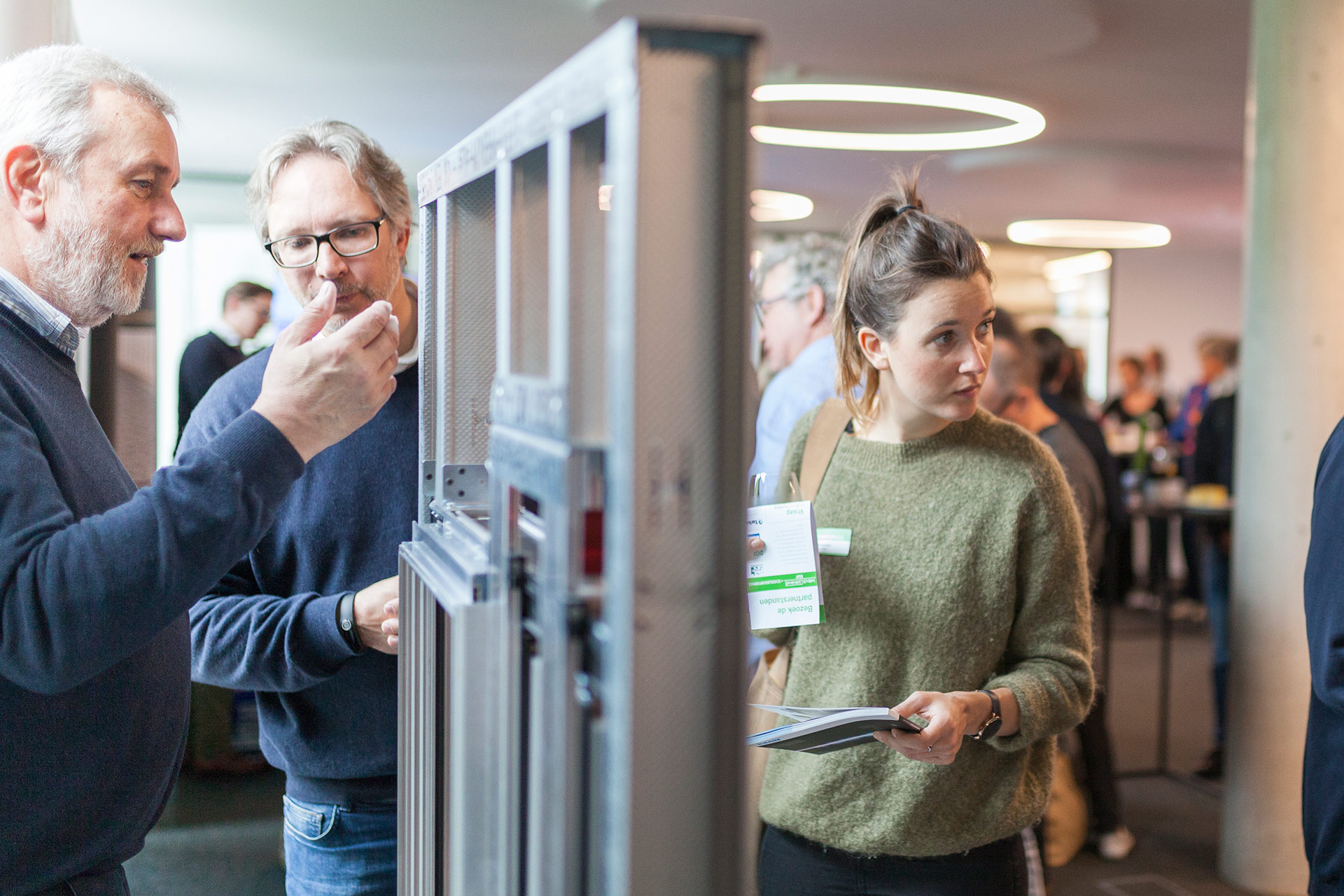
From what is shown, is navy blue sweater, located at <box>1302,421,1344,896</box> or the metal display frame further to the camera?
navy blue sweater, located at <box>1302,421,1344,896</box>

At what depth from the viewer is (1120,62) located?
17.8ft

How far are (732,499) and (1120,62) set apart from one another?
18.4 feet

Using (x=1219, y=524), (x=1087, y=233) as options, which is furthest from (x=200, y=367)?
(x=1087, y=233)

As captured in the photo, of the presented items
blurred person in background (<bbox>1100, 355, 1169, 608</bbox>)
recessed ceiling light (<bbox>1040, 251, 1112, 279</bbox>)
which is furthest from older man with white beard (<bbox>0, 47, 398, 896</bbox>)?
recessed ceiling light (<bbox>1040, 251, 1112, 279</bbox>)

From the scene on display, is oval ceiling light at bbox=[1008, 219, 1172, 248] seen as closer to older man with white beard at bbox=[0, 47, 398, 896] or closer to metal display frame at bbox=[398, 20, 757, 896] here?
older man with white beard at bbox=[0, 47, 398, 896]

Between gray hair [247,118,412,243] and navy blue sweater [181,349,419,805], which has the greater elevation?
gray hair [247,118,412,243]

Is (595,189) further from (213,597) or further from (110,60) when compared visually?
(213,597)

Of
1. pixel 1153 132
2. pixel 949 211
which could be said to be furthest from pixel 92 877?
pixel 1153 132

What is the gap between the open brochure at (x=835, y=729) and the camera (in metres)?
1.18

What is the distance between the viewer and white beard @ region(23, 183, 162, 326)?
1.13m

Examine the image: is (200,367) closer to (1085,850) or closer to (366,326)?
(366,326)

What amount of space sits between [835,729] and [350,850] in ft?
2.12

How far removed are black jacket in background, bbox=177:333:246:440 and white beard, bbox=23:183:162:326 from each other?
273cm

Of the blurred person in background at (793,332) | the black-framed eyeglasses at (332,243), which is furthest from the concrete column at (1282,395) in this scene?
the black-framed eyeglasses at (332,243)
